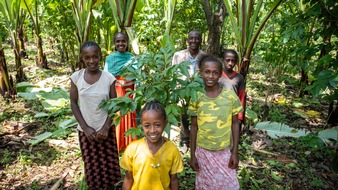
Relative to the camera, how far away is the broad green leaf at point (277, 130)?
394 centimetres

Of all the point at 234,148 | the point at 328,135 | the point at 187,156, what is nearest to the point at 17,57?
the point at 187,156

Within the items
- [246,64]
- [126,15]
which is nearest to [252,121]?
[246,64]

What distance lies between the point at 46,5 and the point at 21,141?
3734mm

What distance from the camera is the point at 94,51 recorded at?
215cm

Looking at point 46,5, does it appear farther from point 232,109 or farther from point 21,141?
point 232,109

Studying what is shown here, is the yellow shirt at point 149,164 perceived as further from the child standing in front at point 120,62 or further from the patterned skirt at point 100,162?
the child standing in front at point 120,62

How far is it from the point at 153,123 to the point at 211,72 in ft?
2.02

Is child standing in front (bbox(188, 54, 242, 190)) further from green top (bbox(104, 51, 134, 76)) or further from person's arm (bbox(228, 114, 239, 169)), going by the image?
green top (bbox(104, 51, 134, 76))

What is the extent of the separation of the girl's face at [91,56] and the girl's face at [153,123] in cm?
81

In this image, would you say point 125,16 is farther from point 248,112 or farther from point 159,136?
point 248,112

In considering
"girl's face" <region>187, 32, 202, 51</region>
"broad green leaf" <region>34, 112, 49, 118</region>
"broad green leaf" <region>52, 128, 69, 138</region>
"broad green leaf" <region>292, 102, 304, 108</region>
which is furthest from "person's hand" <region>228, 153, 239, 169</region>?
"broad green leaf" <region>292, 102, 304, 108</region>

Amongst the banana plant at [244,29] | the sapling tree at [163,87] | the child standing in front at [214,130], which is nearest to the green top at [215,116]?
the child standing in front at [214,130]

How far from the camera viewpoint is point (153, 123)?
1.60 meters

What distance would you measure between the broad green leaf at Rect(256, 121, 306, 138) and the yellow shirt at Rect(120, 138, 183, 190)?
264 centimetres
